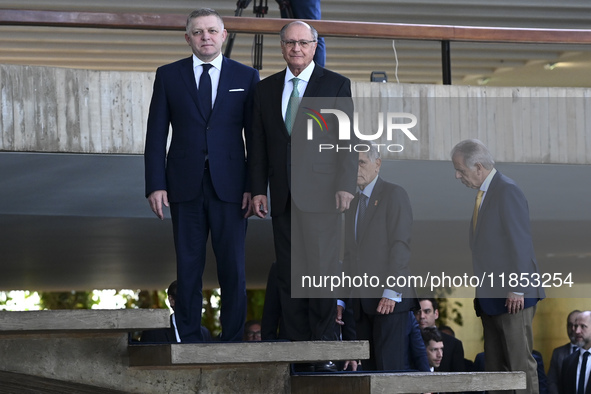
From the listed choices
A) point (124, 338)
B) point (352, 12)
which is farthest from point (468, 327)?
point (124, 338)

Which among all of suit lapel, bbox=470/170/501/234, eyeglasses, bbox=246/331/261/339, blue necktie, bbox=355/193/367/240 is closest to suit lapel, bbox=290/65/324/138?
blue necktie, bbox=355/193/367/240

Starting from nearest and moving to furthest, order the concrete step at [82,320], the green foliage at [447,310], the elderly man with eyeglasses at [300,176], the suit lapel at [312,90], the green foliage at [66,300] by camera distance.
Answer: the concrete step at [82,320] → the elderly man with eyeglasses at [300,176] → the suit lapel at [312,90] → the green foliage at [447,310] → the green foliage at [66,300]

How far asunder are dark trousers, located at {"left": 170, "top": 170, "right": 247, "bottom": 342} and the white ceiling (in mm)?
4026

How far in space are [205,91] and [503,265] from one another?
4.19 feet

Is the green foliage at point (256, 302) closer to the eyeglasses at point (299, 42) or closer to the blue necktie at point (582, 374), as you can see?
the blue necktie at point (582, 374)

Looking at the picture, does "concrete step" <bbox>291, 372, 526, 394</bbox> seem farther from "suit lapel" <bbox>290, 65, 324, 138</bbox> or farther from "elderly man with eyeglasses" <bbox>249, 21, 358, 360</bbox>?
"suit lapel" <bbox>290, 65, 324, 138</bbox>

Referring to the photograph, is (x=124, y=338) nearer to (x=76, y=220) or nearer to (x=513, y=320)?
(x=513, y=320)

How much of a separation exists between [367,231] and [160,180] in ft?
2.77

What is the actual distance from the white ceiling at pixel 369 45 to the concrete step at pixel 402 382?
4.72m


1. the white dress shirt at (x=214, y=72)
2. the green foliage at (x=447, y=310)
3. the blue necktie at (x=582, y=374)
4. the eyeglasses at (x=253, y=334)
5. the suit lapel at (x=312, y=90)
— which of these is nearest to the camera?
the suit lapel at (x=312, y=90)

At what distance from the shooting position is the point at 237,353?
2791 mm

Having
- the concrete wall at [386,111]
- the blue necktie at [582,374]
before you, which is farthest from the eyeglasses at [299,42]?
the blue necktie at [582,374]

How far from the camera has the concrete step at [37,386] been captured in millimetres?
2625

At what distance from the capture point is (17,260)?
27.0ft
